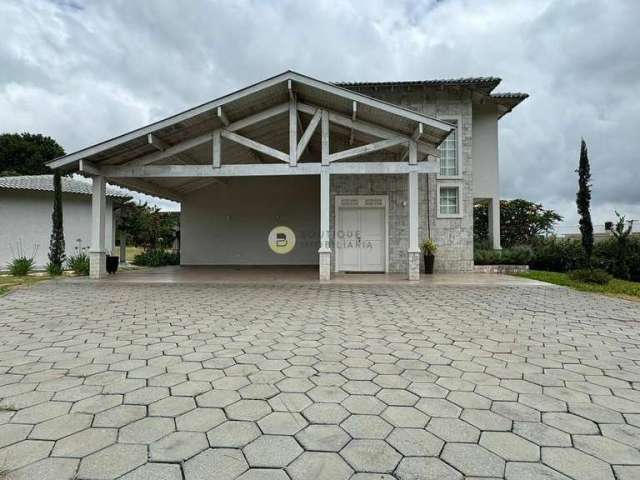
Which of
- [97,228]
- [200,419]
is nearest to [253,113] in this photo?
[97,228]

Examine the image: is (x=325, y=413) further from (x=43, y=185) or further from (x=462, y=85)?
(x=43, y=185)

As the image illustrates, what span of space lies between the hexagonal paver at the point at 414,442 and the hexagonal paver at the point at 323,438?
0.25m

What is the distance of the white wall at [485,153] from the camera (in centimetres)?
1216

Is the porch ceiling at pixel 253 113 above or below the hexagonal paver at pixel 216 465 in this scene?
above

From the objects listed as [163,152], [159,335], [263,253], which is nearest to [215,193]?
[263,253]

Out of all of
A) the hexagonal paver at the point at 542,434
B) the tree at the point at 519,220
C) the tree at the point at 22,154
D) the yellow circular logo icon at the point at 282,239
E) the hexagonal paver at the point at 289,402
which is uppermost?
the tree at the point at 22,154

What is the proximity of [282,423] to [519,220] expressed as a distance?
19059 millimetres

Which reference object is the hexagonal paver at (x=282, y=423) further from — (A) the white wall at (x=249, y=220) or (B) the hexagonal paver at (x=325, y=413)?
(A) the white wall at (x=249, y=220)

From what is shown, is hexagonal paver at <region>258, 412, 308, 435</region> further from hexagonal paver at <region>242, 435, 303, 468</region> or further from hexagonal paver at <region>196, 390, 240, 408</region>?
hexagonal paver at <region>196, 390, 240, 408</region>

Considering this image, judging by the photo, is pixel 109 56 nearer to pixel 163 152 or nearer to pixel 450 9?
pixel 163 152

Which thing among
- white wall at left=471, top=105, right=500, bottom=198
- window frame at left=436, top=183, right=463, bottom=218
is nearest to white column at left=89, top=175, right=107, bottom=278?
window frame at left=436, top=183, right=463, bottom=218

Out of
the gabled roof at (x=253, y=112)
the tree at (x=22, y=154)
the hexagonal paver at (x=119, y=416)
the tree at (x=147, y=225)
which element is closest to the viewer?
the hexagonal paver at (x=119, y=416)

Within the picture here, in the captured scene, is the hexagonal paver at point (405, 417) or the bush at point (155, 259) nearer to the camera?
the hexagonal paver at point (405, 417)

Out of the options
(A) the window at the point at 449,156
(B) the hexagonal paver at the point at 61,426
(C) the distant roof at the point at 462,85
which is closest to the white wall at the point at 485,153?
(C) the distant roof at the point at 462,85
